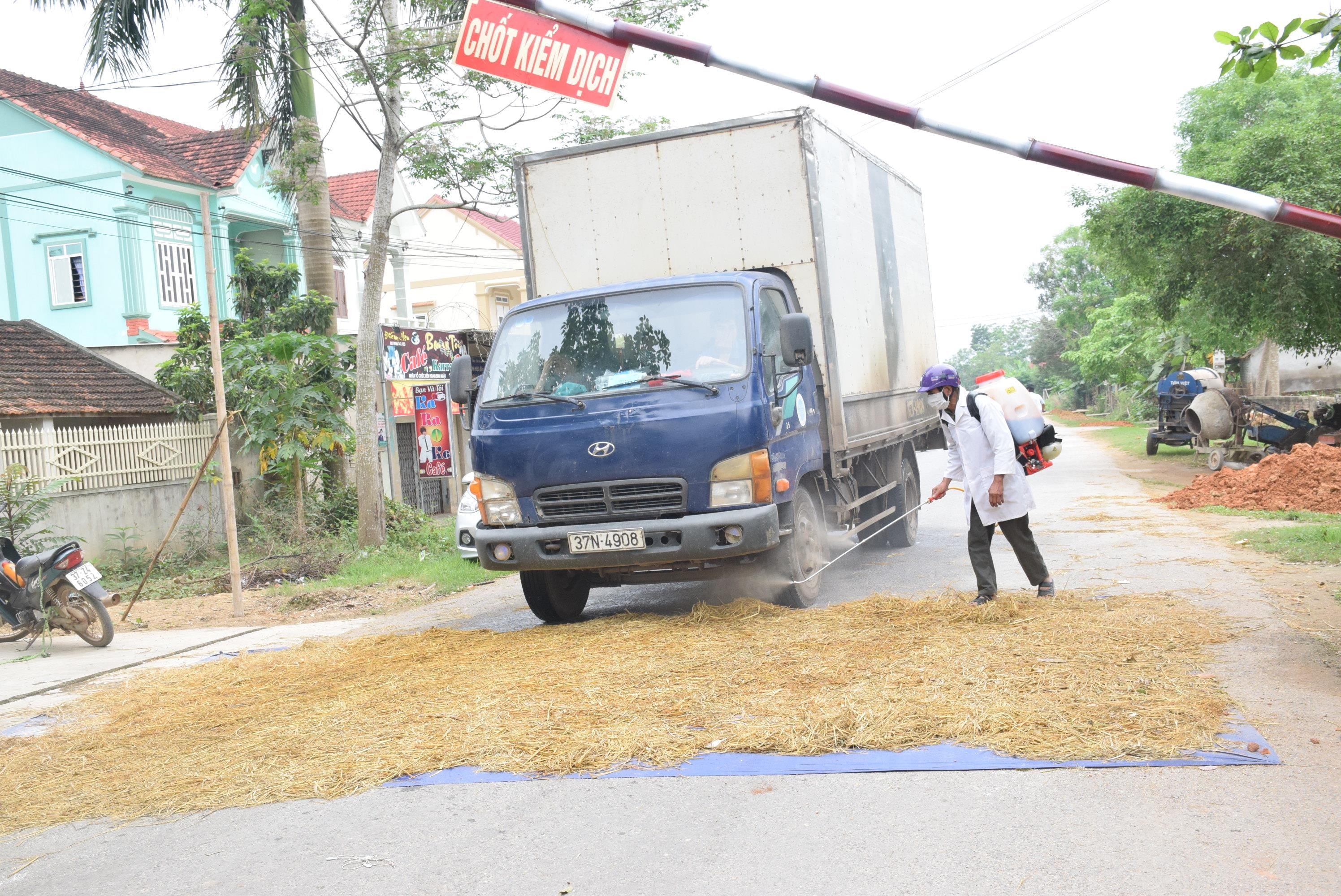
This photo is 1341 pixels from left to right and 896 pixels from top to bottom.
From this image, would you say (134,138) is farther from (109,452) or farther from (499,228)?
(499,228)

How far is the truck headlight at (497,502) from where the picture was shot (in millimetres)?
7395

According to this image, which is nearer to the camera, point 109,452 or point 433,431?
point 109,452

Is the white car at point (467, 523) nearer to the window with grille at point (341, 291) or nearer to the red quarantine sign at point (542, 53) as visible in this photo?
the red quarantine sign at point (542, 53)

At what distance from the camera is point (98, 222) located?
22.9 m

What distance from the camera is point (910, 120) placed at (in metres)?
7.38

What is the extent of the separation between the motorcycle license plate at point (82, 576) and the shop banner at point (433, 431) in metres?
6.46

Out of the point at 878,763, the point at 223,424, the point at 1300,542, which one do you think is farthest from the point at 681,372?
the point at 1300,542

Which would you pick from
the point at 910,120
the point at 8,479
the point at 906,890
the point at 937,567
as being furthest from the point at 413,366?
the point at 906,890

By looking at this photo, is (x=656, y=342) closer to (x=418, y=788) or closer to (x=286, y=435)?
(x=418, y=788)

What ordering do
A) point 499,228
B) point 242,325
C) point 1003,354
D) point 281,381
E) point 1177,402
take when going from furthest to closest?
point 1003,354 < point 499,228 < point 1177,402 < point 242,325 < point 281,381

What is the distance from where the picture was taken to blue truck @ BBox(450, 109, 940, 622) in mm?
7031

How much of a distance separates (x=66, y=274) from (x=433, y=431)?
498 inches

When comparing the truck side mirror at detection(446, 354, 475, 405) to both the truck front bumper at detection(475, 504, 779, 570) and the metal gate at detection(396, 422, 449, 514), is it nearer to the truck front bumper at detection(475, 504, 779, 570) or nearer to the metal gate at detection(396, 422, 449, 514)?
the truck front bumper at detection(475, 504, 779, 570)

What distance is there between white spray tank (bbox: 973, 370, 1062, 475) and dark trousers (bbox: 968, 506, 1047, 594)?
63 centimetres
